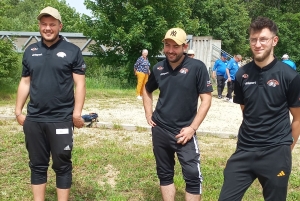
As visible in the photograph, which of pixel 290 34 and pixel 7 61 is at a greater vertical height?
pixel 290 34

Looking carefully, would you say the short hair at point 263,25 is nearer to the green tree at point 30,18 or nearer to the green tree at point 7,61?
the green tree at point 7,61

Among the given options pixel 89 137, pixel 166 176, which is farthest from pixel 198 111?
pixel 89 137

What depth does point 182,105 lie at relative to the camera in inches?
152

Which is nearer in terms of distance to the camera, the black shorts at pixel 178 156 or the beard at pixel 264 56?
the beard at pixel 264 56

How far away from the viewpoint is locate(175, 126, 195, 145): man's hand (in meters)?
3.82

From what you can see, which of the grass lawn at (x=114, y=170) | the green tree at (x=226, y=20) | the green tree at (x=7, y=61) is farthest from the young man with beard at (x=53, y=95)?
the green tree at (x=226, y=20)

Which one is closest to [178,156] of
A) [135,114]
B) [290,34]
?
[135,114]

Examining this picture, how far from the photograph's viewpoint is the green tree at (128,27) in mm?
16203

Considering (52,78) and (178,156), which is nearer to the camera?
(52,78)

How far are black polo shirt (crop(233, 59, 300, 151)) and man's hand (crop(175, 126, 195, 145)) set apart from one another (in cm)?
63

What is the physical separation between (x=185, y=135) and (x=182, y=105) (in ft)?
0.97

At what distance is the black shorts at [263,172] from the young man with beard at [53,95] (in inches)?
60.4

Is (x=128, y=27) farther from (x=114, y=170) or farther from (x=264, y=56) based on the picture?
(x=264, y=56)

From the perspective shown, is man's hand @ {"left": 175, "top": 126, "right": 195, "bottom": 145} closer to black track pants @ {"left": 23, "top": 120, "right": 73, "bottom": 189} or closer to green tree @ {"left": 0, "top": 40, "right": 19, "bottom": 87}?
black track pants @ {"left": 23, "top": 120, "right": 73, "bottom": 189}
